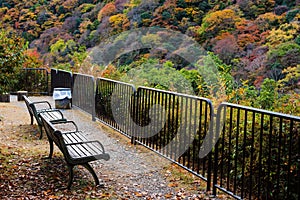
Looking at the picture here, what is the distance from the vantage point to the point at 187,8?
2100cm

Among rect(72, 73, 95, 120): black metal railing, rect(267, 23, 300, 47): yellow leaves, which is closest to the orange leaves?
A: rect(267, 23, 300, 47): yellow leaves

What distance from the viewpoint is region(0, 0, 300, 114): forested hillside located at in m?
14.7

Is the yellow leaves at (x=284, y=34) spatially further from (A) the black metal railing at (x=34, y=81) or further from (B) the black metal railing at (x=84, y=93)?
(B) the black metal railing at (x=84, y=93)

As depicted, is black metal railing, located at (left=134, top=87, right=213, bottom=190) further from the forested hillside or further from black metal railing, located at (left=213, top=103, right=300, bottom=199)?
the forested hillside

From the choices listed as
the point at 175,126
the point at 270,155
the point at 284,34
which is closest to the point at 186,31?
the point at 284,34

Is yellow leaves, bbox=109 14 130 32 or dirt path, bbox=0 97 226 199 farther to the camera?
yellow leaves, bbox=109 14 130 32

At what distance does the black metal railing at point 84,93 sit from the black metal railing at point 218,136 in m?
0.74

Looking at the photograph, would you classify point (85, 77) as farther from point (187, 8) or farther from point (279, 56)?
point (187, 8)

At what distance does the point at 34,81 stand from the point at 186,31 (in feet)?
31.5

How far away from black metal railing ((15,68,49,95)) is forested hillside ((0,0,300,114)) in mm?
1119

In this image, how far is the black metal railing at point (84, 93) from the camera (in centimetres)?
851

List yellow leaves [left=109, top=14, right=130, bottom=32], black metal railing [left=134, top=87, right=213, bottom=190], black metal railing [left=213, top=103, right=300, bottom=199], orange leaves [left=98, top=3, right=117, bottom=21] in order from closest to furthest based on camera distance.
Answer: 1. black metal railing [left=213, top=103, right=300, bottom=199]
2. black metal railing [left=134, top=87, right=213, bottom=190]
3. yellow leaves [left=109, top=14, right=130, bottom=32]
4. orange leaves [left=98, top=3, right=117, bottom=21]

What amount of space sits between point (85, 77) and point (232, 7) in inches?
554

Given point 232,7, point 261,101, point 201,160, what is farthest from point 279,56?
point 201,160
